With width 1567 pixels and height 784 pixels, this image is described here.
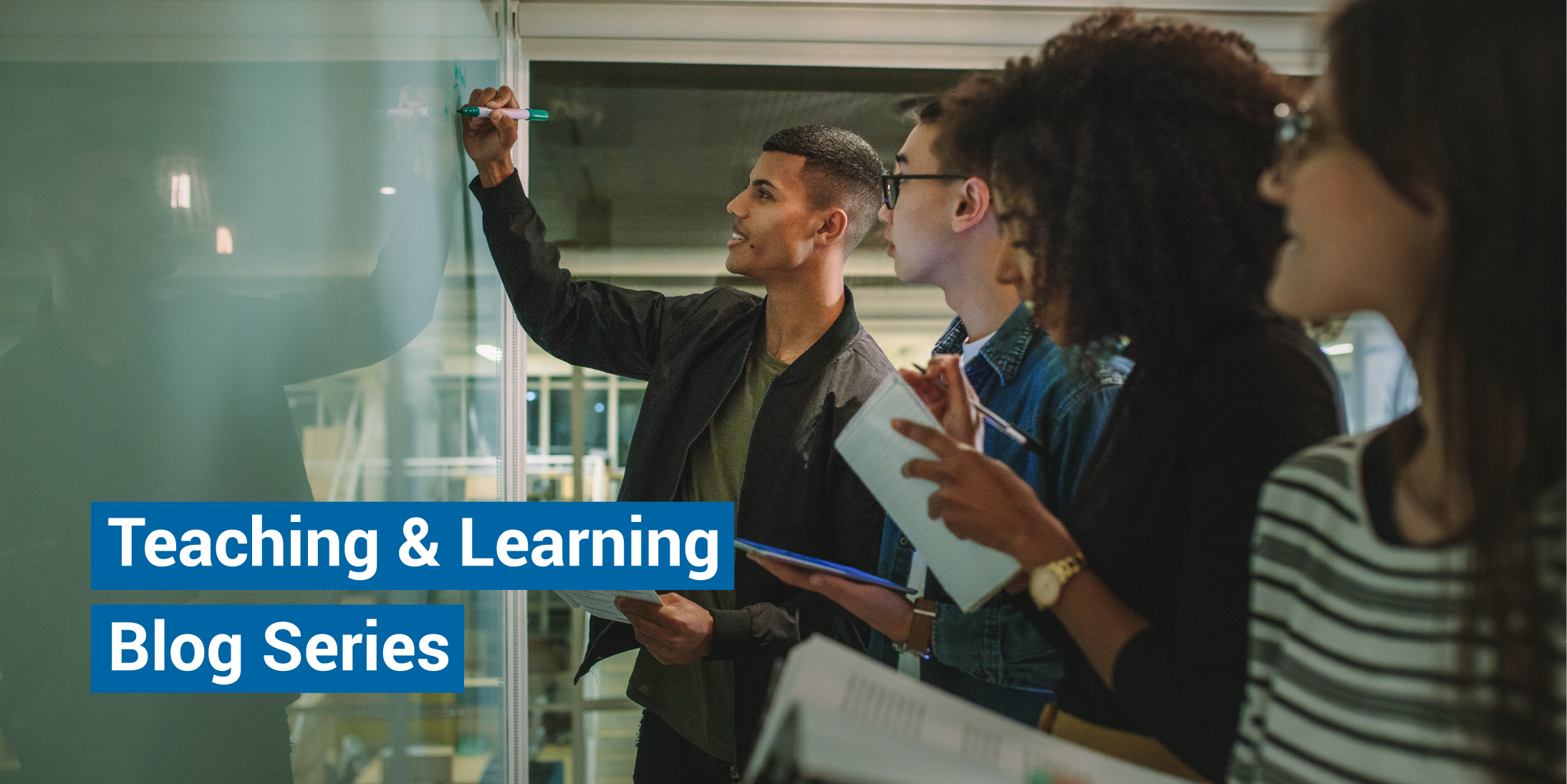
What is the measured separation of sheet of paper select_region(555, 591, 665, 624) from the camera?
4.29ft

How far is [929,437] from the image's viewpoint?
98 centimetres

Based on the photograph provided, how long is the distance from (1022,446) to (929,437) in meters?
0.34

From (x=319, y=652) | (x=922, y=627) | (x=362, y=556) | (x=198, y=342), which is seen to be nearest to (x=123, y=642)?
(x=198, y=342)

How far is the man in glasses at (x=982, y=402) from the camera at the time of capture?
46.6 inches

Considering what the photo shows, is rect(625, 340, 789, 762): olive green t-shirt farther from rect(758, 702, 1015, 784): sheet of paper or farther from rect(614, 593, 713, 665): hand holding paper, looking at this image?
rect(758, 702, 1015, 784): sheet of paper

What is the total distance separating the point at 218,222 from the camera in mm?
894

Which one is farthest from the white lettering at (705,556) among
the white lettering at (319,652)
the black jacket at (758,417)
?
the white lettering at (319,652)

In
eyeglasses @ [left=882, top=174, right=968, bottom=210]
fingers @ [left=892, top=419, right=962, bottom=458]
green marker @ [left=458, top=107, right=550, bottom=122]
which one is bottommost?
fingers @ [left=892, top=419, right=962, bottom=458]

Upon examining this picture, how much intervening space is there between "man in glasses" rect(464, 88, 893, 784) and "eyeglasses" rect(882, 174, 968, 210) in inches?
10.8

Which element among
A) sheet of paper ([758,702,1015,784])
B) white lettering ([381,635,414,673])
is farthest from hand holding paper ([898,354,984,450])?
white lettering ([381,635,414,673])

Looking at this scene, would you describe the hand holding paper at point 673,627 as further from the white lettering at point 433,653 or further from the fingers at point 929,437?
the fingers at point 929,437

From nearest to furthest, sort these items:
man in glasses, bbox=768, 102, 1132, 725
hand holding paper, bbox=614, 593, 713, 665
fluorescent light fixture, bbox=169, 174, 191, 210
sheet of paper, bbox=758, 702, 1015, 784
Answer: sheet of paper, bbox=758, 702, 1015, 784 → fluorescent light fixture, bbox=169, 174, 191, 210 → man in glasses, bbox=768, 102, 1132, 725 → hand holding paper, bbox=614, 593, 713, 665

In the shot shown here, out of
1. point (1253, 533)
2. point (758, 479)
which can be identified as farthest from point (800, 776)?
point (758, 479)

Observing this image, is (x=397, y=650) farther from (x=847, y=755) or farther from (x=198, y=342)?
(x=847, y=755)
